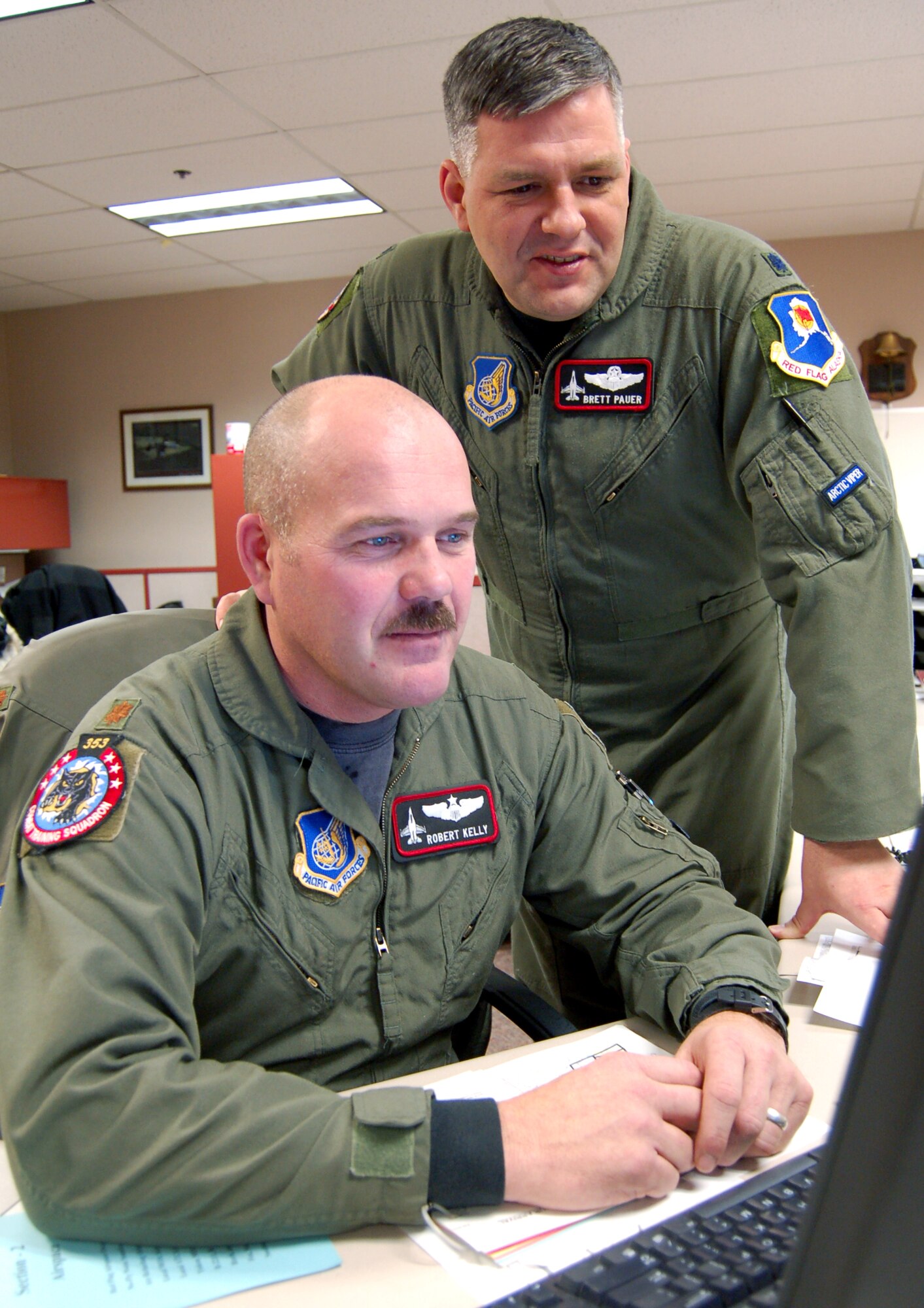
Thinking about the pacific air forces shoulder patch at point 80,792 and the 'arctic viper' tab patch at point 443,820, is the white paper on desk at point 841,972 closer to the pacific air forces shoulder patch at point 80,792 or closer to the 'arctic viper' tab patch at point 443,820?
the 'arctic viper' tab patch at point 443,820

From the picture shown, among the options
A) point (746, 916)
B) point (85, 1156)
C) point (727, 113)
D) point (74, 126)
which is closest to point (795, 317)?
point (746, 916)

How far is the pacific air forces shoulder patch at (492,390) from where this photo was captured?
4.88ft

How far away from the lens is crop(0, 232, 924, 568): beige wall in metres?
6.94

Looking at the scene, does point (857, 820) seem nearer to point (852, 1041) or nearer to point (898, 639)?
point (898, 639)

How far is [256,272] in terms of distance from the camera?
6.50 m

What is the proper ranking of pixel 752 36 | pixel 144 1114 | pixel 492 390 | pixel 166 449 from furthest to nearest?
pixel 166 449
pixel 752 36
pixel 492 390
pixel 144 1114

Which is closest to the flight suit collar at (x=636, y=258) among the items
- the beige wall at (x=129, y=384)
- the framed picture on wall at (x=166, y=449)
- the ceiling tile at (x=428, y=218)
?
the ceiling tile at (x=428, y=218)

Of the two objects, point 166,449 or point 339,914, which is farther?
point 166,449

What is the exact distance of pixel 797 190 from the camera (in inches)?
199

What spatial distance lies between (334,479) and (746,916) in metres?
0.64

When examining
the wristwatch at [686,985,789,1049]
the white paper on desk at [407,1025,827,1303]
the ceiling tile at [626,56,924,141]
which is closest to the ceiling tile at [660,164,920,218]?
the ceiling tile at [626,56,924,141]

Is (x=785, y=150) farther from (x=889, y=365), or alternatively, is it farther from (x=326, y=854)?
(x=326, y=854)

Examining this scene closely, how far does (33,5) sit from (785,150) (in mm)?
3039

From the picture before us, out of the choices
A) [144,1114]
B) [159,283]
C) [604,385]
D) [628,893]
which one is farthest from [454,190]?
[159,283]
